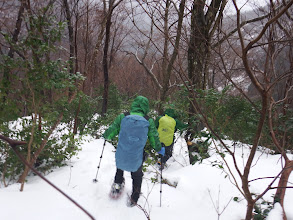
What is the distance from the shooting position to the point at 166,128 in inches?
193

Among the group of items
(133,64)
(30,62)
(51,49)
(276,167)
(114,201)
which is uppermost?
(133,64)

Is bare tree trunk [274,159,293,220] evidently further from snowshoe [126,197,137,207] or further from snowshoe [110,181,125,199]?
snowshoe [110,181,125,199]

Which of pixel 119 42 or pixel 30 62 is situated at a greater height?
pixel 119 42

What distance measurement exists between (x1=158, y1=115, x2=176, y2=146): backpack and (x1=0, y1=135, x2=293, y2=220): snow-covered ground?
999 millimetres

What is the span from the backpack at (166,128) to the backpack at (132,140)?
1.97 metres

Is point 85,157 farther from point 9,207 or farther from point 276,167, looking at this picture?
point 276,167

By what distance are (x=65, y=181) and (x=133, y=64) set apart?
17.3m

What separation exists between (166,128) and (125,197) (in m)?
2.13

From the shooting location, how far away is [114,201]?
309 centimetres

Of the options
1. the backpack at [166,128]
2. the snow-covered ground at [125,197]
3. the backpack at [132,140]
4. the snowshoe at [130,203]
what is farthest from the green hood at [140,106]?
the backpack at [166,128]

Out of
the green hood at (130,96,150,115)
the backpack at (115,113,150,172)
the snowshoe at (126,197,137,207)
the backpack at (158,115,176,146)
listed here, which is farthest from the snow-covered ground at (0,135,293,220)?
the green hood at (130,96,150,115)

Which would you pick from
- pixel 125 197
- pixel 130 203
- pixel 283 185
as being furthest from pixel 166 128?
pixel 283 185

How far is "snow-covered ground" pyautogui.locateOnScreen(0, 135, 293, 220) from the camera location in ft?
7.86

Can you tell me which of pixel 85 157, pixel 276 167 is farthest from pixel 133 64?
pixel 276 167
